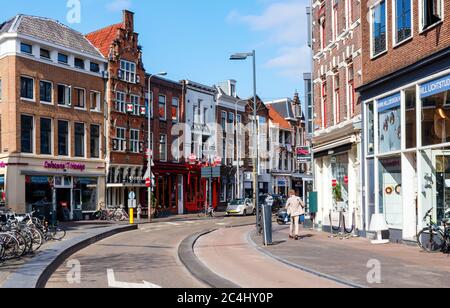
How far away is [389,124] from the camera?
1847cm

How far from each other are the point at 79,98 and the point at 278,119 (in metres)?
34.9

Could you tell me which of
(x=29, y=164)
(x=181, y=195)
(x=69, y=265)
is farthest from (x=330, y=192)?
(x=181, y=195)

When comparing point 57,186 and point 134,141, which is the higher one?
point 134,141

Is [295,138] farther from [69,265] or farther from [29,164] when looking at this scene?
[69,265]

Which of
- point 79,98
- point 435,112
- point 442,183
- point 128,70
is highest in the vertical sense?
point 128,70

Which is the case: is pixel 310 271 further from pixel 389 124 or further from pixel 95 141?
pixel 95 141

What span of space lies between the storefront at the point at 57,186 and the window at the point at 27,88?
12.7ft

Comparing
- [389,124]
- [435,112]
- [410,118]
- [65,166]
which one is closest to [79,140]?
[65,166]

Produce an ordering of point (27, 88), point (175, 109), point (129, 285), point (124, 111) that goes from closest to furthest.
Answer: point (129, 285), point (27, 88), point (124, 111), point (175, 109)

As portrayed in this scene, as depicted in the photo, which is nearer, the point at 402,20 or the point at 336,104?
the point at 402,20

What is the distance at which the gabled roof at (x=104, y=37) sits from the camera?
42.2 meters

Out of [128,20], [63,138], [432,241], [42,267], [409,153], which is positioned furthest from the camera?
[128,20]

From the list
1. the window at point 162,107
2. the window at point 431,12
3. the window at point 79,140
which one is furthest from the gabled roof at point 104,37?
the window at point 431,12

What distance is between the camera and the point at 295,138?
7256cm
